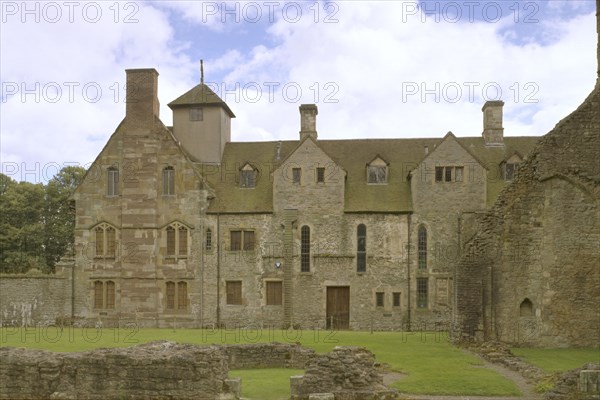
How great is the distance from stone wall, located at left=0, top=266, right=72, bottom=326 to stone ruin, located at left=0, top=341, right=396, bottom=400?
2627 centimetres

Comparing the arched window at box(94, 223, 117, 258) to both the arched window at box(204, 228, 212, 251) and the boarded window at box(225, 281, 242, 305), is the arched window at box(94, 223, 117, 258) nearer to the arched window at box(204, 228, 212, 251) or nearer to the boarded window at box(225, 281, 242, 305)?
the arched window at box(204, 228, 212, 251)

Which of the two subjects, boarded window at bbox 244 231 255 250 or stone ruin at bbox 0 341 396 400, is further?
boarded window at bbox 244 231 255 250

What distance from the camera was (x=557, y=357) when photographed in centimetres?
2644

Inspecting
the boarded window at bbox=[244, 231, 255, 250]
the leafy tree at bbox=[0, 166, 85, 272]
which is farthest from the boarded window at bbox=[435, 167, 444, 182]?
the leafy tree at bbox=[0, 166, 85, 272]

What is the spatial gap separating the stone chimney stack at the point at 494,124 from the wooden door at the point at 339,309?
14086 millimetres

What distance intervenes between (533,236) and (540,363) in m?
7.65

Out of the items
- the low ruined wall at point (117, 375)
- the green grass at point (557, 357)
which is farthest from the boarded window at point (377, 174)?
the low ruined wall at point (117, 375)

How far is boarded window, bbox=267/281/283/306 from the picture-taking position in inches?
1706

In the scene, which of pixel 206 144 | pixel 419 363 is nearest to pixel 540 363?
pixel 419 363

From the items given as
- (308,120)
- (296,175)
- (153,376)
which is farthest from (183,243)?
(153,376)

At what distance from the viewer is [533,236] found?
30.7 meters

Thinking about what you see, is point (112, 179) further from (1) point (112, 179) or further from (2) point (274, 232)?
(2) point (274, 232)

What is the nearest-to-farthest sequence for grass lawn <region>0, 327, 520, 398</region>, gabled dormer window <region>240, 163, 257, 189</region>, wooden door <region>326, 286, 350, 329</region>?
1. grass lawn <region>0, 327, 520, 398</region>
2. wooden door <region>326, 286, 350, 329</region>
3. gabled dormer window <region>240, 163, 257, 189</region>

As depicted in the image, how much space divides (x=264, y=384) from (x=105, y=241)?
26.5 m
